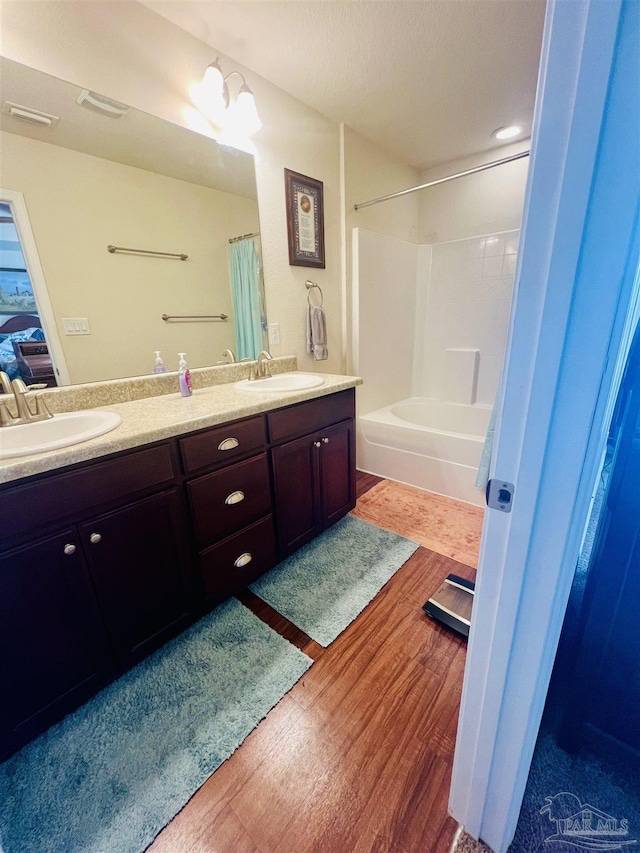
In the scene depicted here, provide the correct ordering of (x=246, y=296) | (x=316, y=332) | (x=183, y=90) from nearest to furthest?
(x=183, y=90) → (x=246, y=296) → (x=316, y=332)

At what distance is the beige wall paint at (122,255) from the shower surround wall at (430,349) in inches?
45.3

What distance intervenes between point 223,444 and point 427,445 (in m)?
1.55

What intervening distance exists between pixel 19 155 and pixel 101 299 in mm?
491

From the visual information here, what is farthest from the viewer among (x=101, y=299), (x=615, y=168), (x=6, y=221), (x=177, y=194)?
(x=177, y=194)

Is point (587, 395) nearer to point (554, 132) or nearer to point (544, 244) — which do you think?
point (544, 244)

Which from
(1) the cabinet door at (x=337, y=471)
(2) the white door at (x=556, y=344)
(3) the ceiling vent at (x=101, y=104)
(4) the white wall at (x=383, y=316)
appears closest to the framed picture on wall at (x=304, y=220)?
(4) the white wall at (x=383, y=316)

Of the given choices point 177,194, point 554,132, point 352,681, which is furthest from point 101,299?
point 352,681

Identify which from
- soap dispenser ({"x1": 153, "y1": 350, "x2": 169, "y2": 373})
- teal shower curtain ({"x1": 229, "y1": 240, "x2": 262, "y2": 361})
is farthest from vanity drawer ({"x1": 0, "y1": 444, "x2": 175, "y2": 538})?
teal shower curtain ({"x1": 229, "y1": 240, "x2": 262, "y2": 361})

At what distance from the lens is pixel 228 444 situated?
4.35 ft

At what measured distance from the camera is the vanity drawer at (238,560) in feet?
4.50

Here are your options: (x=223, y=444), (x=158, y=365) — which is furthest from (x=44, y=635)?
(x=158, y=365)

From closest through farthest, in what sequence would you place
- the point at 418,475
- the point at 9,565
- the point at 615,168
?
the point at 615,168 < the point at 9,565 < the point at 418,475

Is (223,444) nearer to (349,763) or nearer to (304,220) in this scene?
(349,763)

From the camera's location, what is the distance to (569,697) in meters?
0.90
